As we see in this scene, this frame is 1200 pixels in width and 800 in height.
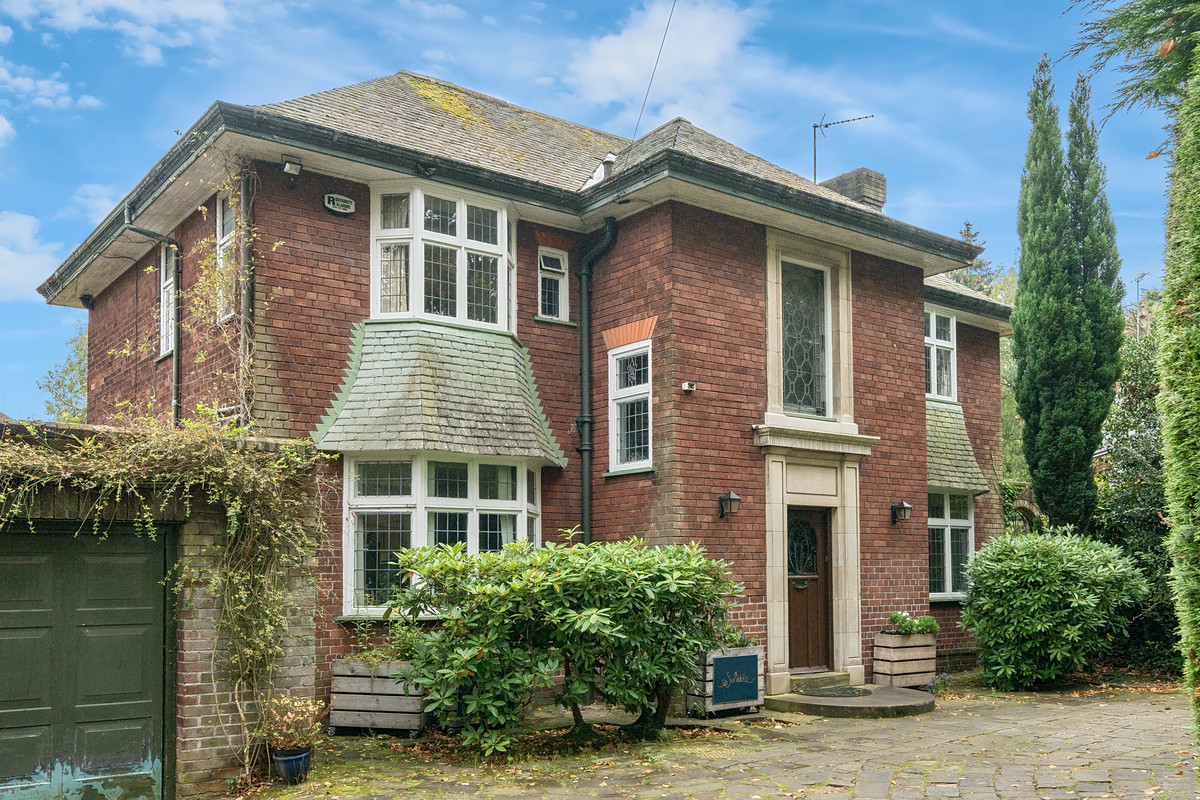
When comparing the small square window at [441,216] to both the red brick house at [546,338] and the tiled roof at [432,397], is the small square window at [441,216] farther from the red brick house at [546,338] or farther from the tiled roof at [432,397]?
the tiled roof at [432,397]

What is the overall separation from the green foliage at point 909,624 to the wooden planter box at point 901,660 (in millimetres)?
67

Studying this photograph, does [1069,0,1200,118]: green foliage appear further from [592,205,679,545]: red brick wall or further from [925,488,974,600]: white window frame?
[925,488,974,600]: white window frame

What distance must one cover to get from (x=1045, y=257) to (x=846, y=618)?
6600 mm

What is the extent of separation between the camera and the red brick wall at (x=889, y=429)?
13078mm

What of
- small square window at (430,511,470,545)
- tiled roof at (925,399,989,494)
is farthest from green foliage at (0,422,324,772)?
tiled roof at (925,399,989,494)

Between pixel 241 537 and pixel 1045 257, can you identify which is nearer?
pixel 241 537

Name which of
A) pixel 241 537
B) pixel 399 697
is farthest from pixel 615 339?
→ pixel 241 537

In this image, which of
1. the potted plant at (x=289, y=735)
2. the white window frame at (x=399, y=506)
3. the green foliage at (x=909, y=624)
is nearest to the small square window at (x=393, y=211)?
the white window frame at (x=399, y=506)

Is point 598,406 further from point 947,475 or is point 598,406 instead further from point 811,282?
point 947,475

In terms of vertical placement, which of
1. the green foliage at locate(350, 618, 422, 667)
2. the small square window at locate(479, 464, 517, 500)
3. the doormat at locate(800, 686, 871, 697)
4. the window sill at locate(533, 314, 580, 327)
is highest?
the window sill at locate(533, 314, 580, 327)

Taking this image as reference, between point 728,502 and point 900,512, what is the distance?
3.31 metres

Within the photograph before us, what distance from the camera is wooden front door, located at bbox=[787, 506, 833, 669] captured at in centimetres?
1232

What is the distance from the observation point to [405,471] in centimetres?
1045

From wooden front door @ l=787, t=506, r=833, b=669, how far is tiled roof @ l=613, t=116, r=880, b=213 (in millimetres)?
4092
